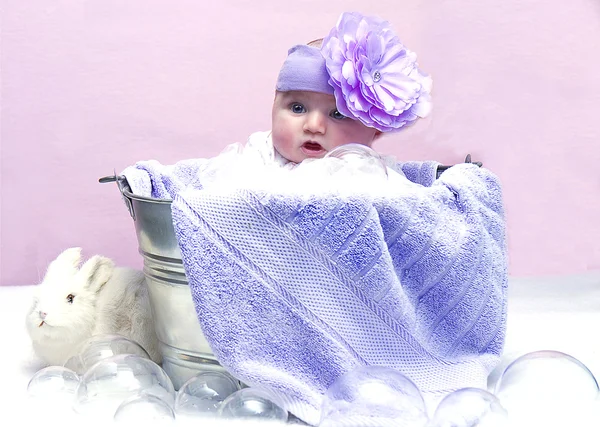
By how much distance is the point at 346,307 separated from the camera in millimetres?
1363

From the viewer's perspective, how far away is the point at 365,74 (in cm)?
167

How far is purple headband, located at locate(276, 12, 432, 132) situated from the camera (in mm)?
1671

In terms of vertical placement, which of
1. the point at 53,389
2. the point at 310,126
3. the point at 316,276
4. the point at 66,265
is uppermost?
the point at 310,126

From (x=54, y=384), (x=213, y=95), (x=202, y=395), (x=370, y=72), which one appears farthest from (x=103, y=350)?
(x=213, y=95)

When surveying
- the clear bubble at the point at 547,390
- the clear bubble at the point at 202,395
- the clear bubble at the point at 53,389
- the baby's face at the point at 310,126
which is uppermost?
the baby's face at the point at 310,126

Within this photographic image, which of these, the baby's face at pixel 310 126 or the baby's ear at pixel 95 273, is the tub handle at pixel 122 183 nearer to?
the baby's ear at pixel 95 273

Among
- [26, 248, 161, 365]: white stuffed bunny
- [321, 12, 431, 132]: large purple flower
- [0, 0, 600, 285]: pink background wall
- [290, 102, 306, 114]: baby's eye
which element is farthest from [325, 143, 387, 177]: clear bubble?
→ [0, 0, 600, 285]: pink background wall

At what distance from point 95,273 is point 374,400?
729mm

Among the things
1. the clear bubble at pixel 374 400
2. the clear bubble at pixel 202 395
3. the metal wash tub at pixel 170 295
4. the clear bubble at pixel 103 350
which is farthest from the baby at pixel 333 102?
the clear bubble at pixel 374 400

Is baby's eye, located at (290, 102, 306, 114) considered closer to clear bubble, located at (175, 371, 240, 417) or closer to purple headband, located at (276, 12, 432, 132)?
purple headband, located at (276, 12, 432, 132)

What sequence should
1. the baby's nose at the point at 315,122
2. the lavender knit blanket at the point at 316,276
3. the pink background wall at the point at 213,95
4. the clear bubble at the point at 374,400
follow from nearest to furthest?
the clear bubble at the point at 374,400, the lavender knit blanket at the point at 316,276, the baby's nose at the point at 315,122, the pink background wall at the point at 213,95

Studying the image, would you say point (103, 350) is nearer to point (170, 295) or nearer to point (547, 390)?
point (170, 295)

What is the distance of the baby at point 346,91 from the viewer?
1675 mm

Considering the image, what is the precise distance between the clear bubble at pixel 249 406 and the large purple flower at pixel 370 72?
0.63m
